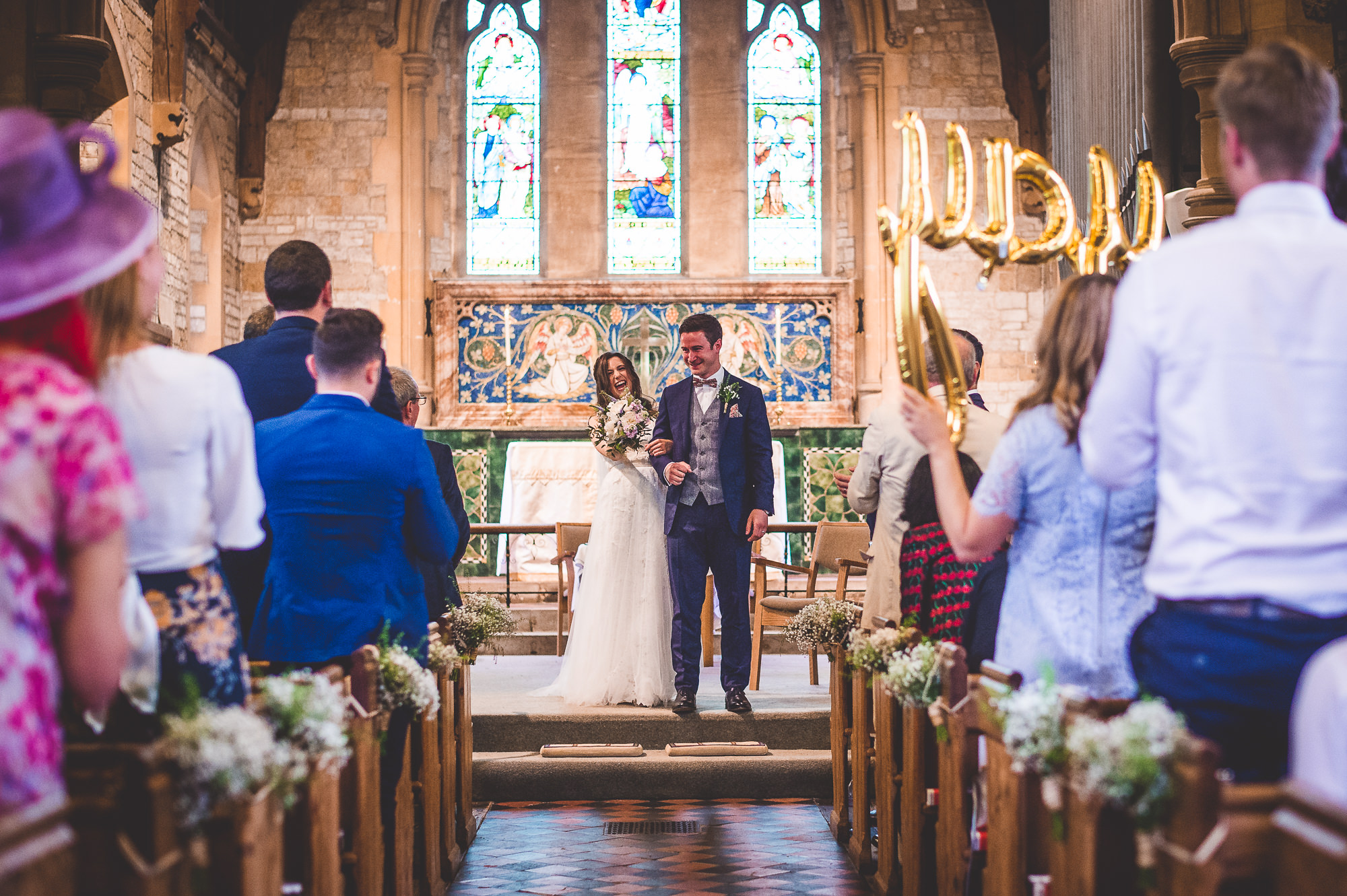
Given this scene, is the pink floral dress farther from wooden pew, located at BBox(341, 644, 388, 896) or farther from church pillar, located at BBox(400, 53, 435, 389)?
church pillar, located at BBox(400, 53, 435, 389)

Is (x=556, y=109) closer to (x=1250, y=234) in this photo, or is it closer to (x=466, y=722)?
(x=466, y=722)

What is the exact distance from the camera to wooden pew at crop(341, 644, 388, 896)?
263 cm

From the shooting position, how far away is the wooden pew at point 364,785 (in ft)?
8.64

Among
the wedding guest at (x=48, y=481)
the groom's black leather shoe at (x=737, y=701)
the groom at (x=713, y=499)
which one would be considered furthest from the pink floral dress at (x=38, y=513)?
the groom's black leather shoe at (x=737, y=701)

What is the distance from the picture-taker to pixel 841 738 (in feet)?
14.3

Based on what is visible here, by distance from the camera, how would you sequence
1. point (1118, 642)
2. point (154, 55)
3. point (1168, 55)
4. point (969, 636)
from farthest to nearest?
point (154, 55)
point (1168, 55)
point (969, 636)
point (1118, 642)

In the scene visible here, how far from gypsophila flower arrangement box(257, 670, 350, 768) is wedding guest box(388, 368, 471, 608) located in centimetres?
182

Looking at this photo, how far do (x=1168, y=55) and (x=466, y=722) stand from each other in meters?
4.18

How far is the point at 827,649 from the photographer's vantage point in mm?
4480

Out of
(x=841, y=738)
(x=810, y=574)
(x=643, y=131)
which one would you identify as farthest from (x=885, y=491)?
(x=643, y=131)

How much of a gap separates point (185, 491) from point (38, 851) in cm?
76

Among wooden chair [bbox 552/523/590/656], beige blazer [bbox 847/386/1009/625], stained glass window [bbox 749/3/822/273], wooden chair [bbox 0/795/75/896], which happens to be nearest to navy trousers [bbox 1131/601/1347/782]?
wooden chair [bbox 0/795/75/896]

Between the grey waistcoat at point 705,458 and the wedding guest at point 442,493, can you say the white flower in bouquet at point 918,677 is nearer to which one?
the wedding guest at point 442,493

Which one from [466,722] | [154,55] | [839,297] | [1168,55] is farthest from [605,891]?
[839,297]
